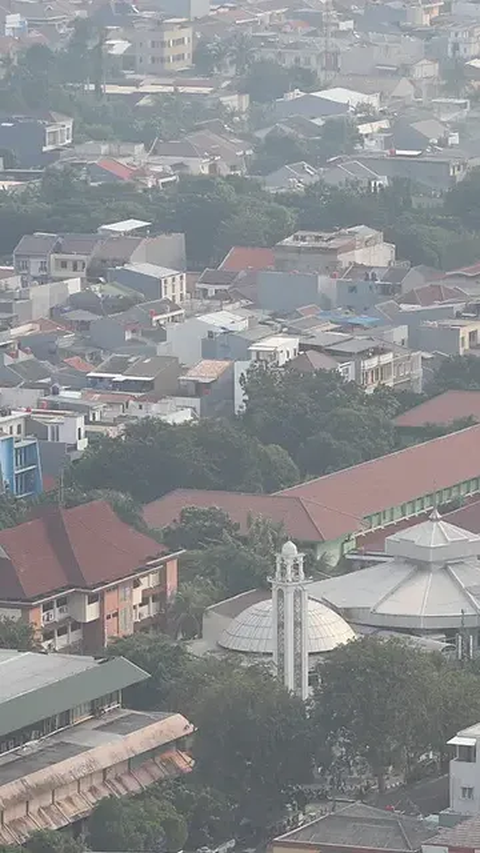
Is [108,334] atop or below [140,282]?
atop

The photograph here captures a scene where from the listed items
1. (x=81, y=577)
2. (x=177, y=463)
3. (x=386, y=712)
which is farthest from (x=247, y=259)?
(x=386, y=712)

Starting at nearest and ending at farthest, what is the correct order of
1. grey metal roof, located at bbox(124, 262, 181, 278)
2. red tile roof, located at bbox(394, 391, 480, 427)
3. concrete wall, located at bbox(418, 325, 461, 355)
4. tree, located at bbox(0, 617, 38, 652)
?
tree, located at bbox(0, 617, 38, 652) < red tile roof, located at bbox(394, 391, 480, 427) < concrete wall, located at bbox(418, 325, 461, 355) < grey metal roof, located at bbox(124, 262, 181, 278)

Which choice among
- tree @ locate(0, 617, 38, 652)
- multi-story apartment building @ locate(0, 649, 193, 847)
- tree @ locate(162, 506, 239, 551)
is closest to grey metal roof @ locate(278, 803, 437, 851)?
multi-story apartment building @ locate(0, 649, 193, 847)

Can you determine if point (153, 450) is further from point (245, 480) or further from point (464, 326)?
point (464, 326)

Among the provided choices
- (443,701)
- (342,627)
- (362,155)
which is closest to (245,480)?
(342,627)

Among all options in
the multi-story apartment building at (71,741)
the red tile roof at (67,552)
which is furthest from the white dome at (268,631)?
the multi-story apartment building at (71,741)

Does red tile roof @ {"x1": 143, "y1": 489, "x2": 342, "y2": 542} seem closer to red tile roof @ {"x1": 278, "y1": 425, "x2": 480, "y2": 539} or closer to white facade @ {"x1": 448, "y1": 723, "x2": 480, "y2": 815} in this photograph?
red tile roof @ {"x1": 278, "y1": 425, "x2": 480, "y2": 539}

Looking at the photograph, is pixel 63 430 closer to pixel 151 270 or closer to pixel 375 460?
pixel 375 460
